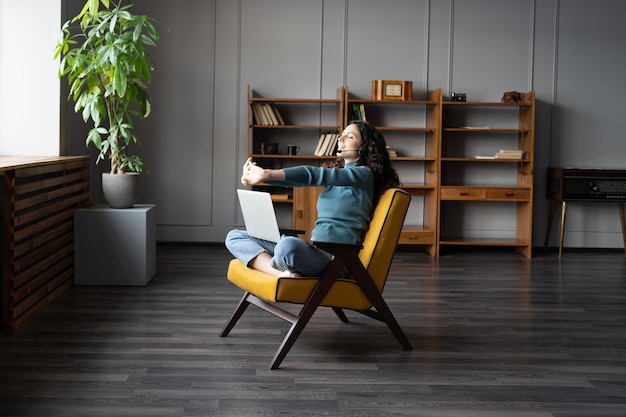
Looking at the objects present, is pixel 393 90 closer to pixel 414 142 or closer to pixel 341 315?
pixel 414 142

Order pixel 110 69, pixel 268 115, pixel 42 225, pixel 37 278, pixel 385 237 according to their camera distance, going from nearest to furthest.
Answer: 1. pixel 385 237
2. pixel 37 278
3. pixel 42 225
4. pixel 110 69
5. pixel 268 115

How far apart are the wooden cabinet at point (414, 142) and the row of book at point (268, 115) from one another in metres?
0.68

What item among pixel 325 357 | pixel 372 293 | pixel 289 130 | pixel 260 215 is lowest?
pixel 325 357

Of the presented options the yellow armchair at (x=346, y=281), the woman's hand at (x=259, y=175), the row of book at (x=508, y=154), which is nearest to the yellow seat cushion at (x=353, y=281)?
the yellow armchair at (x=346, y=281)

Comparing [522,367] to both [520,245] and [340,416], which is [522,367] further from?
[520,245]

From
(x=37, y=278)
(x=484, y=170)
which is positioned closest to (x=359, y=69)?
(x=484, y=170)

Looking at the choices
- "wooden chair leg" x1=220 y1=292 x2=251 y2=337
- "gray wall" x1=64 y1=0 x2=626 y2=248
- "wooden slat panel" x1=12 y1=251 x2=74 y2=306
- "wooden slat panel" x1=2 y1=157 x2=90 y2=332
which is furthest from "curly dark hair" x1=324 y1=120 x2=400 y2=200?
"gray wall" x1=64 y1=0 x2=626 y2=248

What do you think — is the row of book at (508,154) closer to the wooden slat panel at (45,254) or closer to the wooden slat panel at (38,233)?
the wooden slat panel at (38,233)

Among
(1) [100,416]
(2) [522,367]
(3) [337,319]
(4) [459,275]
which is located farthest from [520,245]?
(1) [100,416]

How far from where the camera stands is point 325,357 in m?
3.64

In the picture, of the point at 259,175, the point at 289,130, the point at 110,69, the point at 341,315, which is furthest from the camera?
the point at 289,130

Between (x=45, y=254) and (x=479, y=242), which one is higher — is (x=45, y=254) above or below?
above

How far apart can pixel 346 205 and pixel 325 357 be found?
755 millimetres

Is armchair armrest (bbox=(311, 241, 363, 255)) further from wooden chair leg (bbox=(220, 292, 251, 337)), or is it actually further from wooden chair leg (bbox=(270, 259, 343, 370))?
wooden chair leg (bbox=(220, 292, 251, 337))
